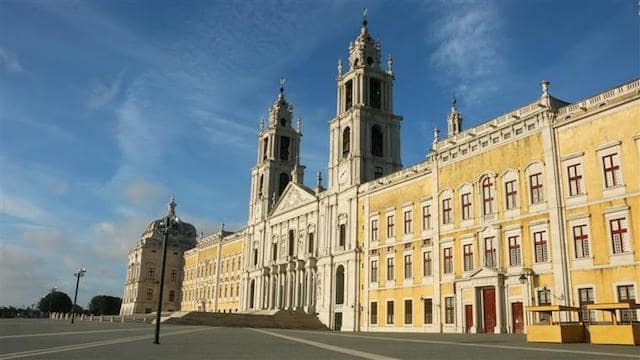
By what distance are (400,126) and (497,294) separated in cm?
2585

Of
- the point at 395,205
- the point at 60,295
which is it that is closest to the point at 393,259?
the point at 395,205

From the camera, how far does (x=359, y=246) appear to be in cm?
4900

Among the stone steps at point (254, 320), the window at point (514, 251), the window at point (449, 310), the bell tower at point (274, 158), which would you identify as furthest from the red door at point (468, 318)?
the bell tower at point (274, 158)

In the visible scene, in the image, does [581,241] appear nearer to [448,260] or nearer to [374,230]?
[448,260]

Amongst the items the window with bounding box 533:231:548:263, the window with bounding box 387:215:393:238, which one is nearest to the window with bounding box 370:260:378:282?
the window with bounding box 387:215:393:238

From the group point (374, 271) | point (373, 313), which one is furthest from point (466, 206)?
point (373, 313)

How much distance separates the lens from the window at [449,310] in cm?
3744

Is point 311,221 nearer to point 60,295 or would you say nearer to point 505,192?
point 505,192

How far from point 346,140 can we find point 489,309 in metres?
25.5

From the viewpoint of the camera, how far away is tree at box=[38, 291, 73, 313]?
125188 mm

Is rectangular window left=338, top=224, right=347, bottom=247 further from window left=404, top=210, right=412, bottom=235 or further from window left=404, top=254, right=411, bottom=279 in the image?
window left=404, top=254, right=411, bottom=279

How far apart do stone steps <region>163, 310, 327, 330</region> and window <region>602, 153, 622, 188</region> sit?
30.6 metres

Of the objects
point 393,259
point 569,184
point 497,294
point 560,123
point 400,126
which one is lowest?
point 497,294

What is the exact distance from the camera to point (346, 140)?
55.8 m
